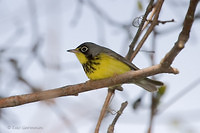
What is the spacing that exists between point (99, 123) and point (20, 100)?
37.4 inches

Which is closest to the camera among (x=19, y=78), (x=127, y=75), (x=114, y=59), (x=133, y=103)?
(x=127, y=75)

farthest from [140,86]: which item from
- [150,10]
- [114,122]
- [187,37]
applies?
[187,37]

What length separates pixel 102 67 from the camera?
18.0 ft

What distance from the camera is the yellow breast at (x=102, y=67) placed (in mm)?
5387

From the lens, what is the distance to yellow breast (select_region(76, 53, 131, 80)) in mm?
5387

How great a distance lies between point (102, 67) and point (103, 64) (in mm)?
107

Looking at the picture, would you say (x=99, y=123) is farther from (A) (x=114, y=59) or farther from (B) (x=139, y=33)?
(A) (x=114, y=59)

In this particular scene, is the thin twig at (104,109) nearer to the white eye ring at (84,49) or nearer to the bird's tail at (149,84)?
the bird's tail at (149,84)

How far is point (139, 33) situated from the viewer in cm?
492

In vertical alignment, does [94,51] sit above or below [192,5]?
below

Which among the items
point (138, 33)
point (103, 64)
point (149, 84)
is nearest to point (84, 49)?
point (103, 64)

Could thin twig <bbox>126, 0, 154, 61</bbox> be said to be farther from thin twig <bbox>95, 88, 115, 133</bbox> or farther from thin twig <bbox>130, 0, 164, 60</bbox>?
thin twig <bbox>95, 88, 115, 133</bbox>

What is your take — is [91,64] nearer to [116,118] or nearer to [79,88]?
[79,88]

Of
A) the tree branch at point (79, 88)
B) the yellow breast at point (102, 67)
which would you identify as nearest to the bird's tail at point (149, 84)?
the yellow breast at point (102, 67)
